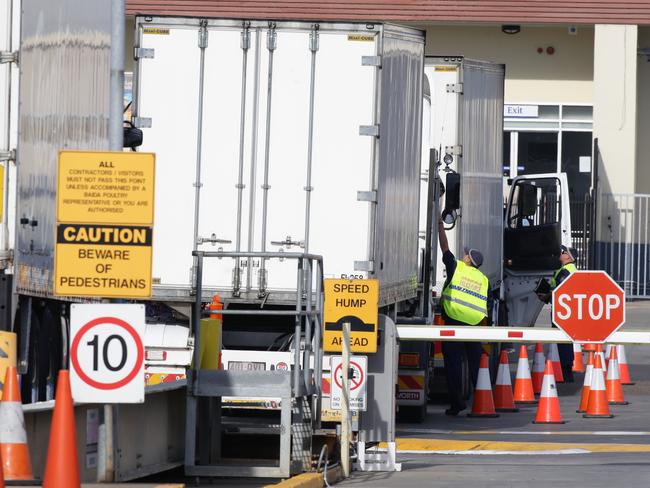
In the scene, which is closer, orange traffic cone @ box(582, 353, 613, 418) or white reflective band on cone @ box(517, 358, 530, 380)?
orange traffic cone @ box(582, 353, 613, 418)

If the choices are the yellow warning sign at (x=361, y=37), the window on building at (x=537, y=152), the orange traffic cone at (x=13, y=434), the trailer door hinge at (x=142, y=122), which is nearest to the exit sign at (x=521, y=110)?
the window on building at (x=537, y=152)

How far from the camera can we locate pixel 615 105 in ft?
116

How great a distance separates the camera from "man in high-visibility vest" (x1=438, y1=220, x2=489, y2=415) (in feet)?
59.6

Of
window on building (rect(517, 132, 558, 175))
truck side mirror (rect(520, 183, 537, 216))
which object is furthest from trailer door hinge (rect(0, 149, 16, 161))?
window on building (rect(517, 132, 558, 175))

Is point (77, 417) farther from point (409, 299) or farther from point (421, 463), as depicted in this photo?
point (409, 299)

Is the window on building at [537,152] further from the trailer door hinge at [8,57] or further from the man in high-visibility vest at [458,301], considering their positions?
the trailer door hinge at [8,57]

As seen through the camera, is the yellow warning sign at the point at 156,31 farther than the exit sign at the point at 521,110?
No

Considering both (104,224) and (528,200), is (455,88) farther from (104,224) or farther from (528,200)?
(104,224)

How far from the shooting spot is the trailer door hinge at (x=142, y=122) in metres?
14.3

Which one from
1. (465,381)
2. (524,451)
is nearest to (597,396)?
(465,381)

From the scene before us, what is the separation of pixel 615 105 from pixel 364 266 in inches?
877

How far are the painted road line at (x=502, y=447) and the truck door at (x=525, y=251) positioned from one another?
7761mm

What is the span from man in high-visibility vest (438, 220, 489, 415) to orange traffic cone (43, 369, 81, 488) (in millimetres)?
10284

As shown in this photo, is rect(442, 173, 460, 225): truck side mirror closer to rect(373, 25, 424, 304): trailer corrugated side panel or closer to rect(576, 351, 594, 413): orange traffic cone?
rect(373, 25, 424, 304): trailer corrugated side panel
